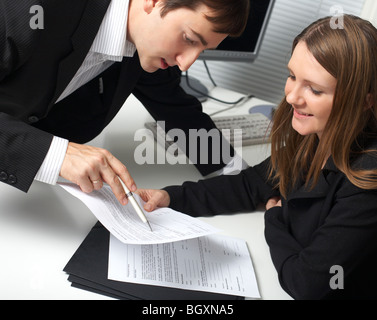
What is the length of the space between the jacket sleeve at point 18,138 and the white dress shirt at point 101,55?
2 cm

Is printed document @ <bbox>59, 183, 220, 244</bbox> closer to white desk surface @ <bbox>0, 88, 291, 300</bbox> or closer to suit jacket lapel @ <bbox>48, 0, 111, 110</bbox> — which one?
white desk surface @ <bbox>0, 88, 291, 300</bbox>

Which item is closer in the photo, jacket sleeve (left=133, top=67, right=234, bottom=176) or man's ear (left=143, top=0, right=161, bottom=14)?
man's ear (left=143, top=0, right=161, bottom=14)

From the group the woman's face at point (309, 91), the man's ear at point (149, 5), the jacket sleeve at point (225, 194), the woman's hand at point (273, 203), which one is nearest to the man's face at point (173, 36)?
the man's ear at point (149, 5)

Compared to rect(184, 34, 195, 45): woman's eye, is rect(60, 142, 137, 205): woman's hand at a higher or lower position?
lower

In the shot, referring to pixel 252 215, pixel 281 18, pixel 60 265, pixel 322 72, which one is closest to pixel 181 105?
pixel 252 215

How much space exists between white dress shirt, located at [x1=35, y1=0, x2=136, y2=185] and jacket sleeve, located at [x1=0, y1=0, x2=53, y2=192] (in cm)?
2

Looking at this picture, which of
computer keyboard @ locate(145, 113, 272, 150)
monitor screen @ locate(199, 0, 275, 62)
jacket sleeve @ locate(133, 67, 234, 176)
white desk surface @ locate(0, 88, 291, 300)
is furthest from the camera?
monitor screen @ locate(199, 0, 275, 62)

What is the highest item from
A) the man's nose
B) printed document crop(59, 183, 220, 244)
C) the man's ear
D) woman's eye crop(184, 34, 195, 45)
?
the man's ear

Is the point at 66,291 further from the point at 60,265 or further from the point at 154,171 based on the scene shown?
the point at 154,171

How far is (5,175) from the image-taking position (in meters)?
0.91

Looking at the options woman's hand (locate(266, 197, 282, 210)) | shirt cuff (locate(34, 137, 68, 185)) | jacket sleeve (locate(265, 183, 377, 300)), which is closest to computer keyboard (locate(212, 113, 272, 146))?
woman's hand (locate(266, 197, 282, 210))

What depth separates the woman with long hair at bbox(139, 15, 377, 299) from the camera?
2.95ft

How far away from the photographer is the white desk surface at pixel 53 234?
809 millimetres

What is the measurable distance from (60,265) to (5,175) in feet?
0.73
